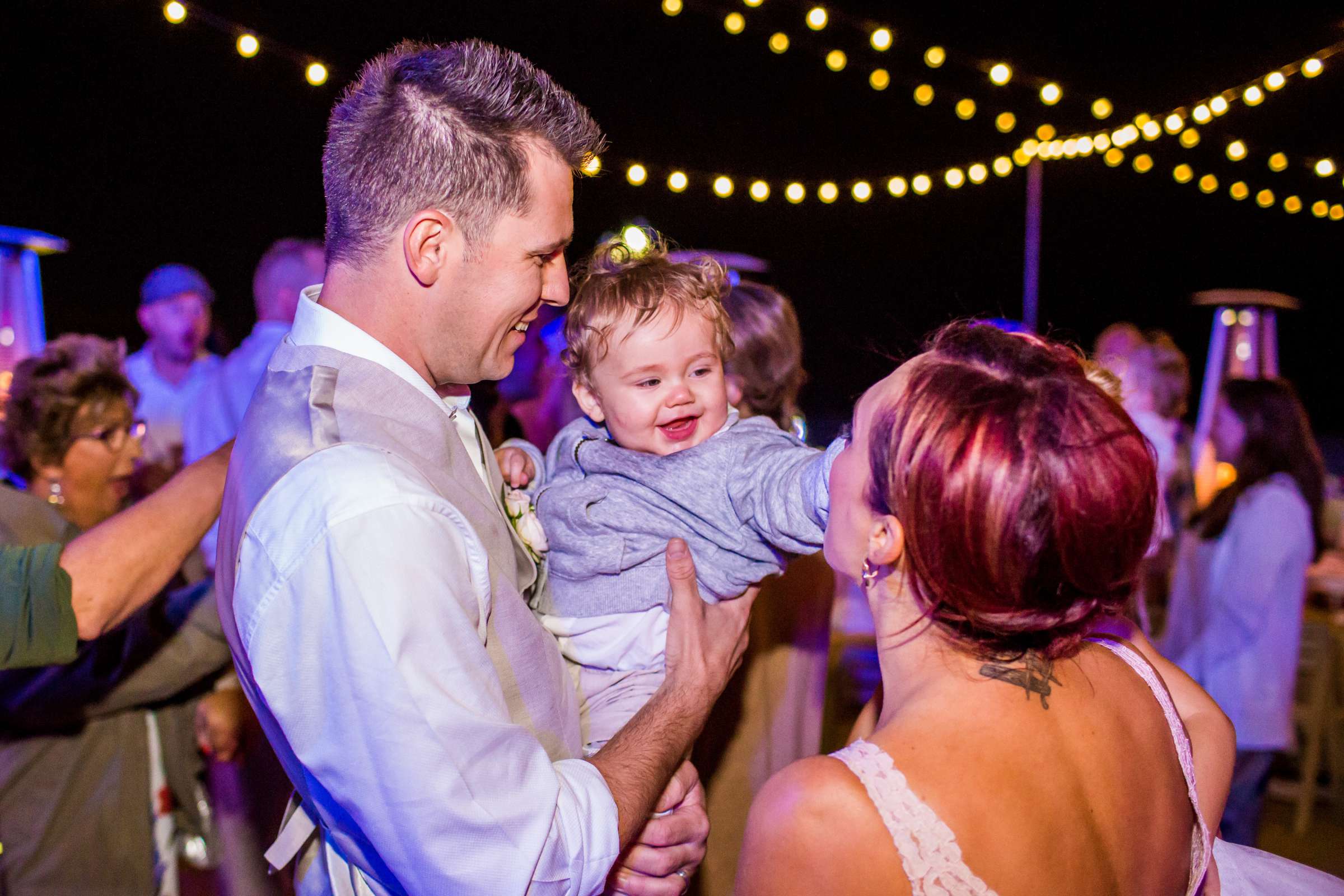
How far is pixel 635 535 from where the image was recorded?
1.76m

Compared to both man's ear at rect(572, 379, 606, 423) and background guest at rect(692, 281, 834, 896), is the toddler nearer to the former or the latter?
man's ear at rect(572, 379, 606, 423)

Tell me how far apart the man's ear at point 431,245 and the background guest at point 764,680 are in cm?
102

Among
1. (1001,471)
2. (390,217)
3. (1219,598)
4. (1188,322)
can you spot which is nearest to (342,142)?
(390,217)

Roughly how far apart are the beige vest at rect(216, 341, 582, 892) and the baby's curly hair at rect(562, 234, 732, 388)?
1.95 ft

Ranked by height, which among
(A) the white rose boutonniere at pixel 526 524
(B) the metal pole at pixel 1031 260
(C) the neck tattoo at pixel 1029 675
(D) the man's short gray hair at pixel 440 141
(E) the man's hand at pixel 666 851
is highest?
(B) the metal pole at pixel 1031 260

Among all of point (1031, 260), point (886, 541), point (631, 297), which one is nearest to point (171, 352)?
point (631, 297)

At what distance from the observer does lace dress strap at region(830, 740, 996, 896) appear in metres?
0.99

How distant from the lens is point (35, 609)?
5.17 feet

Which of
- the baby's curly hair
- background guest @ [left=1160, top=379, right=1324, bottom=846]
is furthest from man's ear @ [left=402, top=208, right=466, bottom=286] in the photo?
background guest @ [left=1160, top=379, right=1324, bottom=846]

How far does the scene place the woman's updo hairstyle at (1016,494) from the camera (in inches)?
41.2

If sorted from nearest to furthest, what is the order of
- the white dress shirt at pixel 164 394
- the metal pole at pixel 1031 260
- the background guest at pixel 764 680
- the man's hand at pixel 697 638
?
the man's hand at pixel 697 638 < the background guest at pixel 764 680 < the white dress shirt at pixel 164 394 < the metal pole at pixel 1031 260

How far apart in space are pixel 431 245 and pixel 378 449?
1.11 feet

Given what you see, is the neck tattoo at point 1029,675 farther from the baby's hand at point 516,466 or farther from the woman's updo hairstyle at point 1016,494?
the baby's hand at point 516,466

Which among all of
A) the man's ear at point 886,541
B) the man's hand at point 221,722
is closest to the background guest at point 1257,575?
the man's ear at point 886,541
